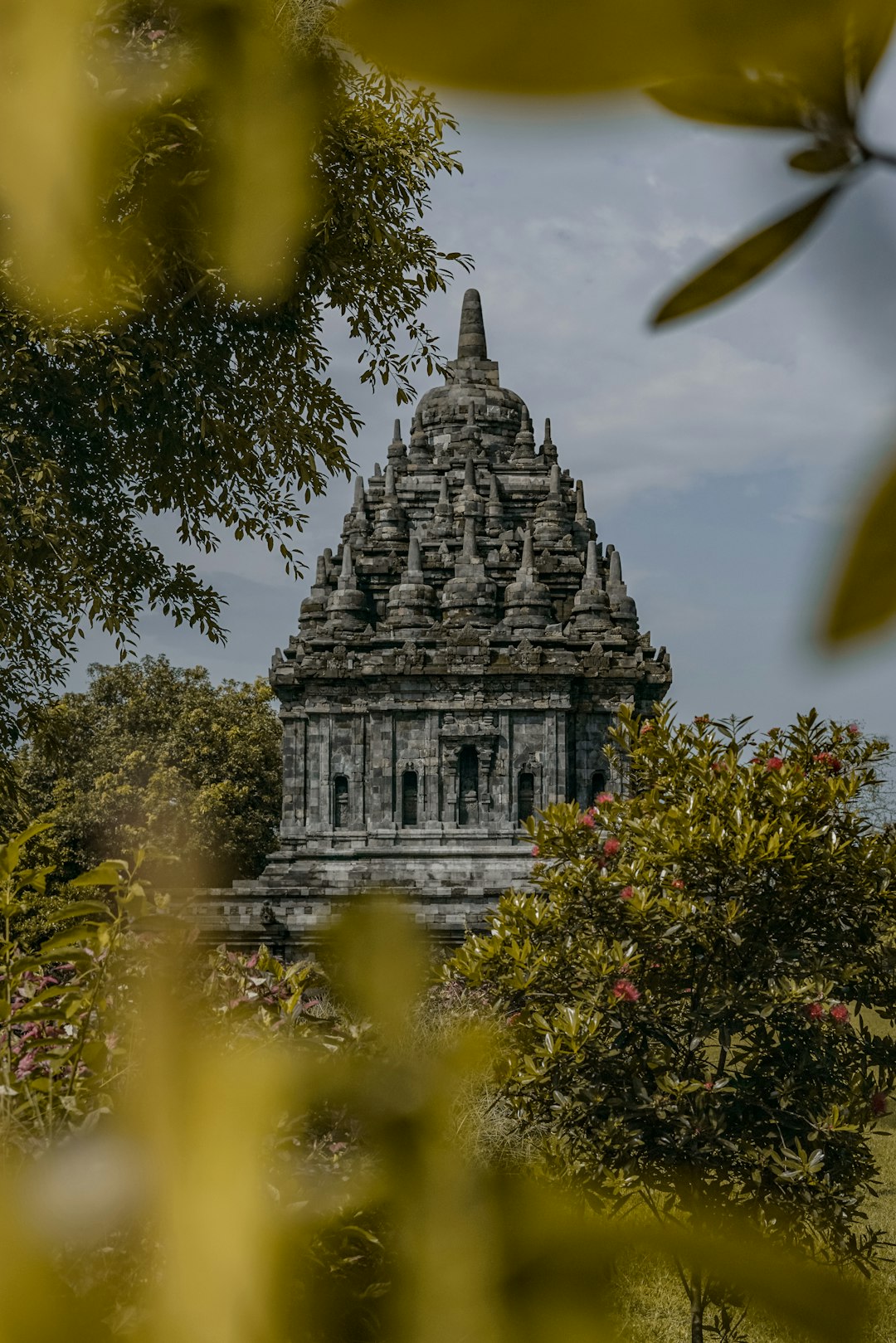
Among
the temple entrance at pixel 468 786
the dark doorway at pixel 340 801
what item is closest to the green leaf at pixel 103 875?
the temple entrance at pixel 468 786

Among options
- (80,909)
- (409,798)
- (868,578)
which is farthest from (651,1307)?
(409,798)

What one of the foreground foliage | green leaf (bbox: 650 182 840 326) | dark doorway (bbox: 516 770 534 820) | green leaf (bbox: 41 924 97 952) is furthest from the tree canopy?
green leaf (bbox: 650 182 840 326)

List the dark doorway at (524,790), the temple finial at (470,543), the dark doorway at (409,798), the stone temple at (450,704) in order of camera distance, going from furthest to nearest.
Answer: the temple finial at (470,543) → the dark doorway at (409,798) → the dark doorway at (524,790) → the stone temple at (450,704)

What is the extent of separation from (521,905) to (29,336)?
3.00m

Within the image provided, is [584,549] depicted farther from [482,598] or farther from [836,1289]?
[836,1289]

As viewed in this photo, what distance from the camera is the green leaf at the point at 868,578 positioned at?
0.24 m

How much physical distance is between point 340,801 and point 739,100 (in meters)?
18.7

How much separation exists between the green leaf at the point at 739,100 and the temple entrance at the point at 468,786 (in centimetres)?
1797

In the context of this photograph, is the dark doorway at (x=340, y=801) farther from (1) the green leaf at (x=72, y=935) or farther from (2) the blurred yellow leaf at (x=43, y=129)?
(2) the blurred yellow leaf at (x=43, y=129)

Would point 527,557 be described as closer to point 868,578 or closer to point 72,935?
point 72,935

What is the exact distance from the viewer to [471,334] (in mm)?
23219

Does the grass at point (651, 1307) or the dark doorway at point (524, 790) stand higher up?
the dark doorway at point (524, 790)

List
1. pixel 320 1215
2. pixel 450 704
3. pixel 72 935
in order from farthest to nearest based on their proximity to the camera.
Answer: pixel 450 704 → pixel 72 935 → pixel 320 1215

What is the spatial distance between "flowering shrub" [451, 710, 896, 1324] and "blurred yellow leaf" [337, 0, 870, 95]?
178 inches
